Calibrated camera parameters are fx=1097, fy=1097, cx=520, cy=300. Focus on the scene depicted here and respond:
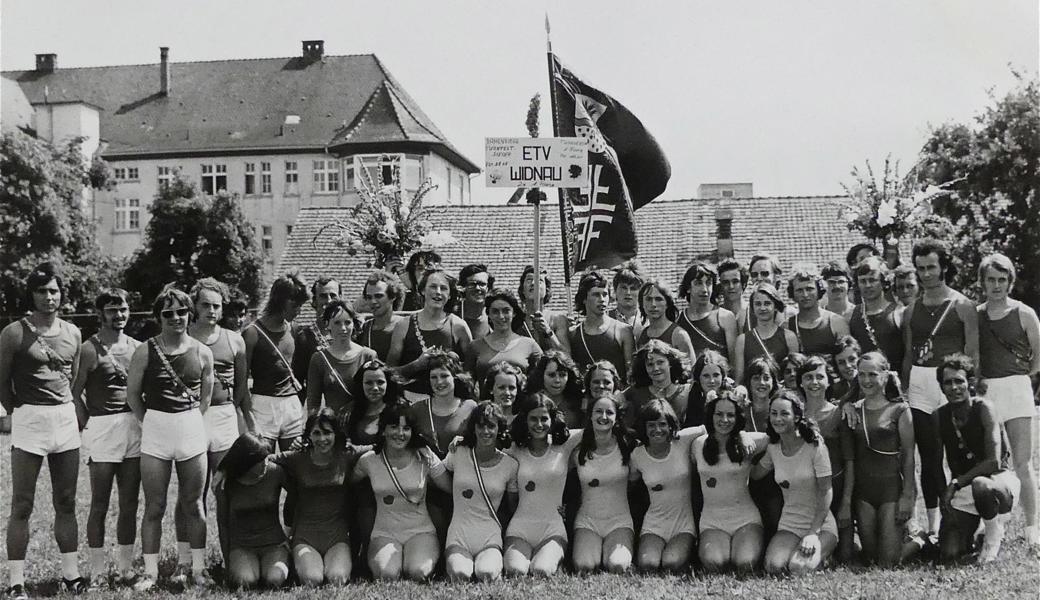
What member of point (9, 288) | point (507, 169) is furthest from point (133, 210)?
point (507, 169)

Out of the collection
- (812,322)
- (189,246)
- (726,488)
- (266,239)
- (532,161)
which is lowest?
(726,488)

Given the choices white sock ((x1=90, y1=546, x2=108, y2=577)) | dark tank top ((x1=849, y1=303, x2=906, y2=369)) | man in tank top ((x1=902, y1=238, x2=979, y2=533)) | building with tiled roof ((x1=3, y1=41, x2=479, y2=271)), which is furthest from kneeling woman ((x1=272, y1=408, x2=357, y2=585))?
building with tiled roof ((x1=3, y1=41, x2=479, y2=271))

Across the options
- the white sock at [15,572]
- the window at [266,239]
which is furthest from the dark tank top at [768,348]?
the window at [266,239]

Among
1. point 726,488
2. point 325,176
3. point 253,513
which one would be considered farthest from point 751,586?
point 325,176

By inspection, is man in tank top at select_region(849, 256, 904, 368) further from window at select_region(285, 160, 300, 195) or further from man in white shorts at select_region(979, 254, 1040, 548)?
window at select_region(285, 160, 300, 195)

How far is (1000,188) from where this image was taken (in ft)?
102

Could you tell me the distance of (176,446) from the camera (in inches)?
290

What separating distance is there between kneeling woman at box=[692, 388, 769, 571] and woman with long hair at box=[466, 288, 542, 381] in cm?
142

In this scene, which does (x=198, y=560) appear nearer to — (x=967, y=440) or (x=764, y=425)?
(x=764, y=425)

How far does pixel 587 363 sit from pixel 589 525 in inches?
52.2

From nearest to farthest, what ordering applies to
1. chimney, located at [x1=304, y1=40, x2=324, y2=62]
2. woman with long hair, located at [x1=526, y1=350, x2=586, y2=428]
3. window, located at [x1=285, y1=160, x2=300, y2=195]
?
woman with long hair, located at [x1=526, y1=350, x2=586, y2=428] → window, located at [x1=285, y1=160, x2=300, y2=195] → chimney, located at [x1=304, y1=40, x2=324, y2=62]

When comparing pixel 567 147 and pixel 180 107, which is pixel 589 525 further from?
pixel 180 107

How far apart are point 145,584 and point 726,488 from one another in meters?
3.99

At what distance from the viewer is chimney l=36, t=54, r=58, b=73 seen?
70.9 metres
